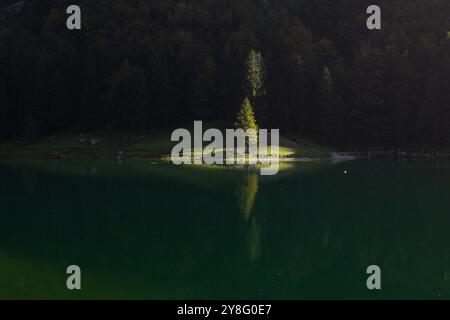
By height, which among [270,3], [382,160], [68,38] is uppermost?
[270,3]

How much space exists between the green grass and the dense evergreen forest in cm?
307

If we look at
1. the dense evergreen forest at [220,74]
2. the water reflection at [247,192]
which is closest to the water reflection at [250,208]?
the water reflection at [247,192]

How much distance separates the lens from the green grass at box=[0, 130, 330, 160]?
276ft

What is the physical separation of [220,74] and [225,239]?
75280mm

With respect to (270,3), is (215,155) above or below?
below

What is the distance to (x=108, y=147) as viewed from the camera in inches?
3526

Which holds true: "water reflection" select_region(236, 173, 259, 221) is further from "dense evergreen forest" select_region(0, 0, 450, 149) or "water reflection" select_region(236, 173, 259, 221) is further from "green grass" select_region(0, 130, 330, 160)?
"dense evergreen forest" select_region(0, 0, 450, 149)

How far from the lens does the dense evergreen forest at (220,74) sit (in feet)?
309

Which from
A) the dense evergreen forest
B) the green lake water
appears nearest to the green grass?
the dense evergreen forest

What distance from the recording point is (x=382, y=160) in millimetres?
81562

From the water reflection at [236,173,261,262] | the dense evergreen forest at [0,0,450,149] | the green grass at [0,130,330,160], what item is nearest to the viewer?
the water reflection at [236,173,261,262]

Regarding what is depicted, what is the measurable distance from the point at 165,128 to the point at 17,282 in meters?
80.0

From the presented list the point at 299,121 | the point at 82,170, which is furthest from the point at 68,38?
the point at 82,170

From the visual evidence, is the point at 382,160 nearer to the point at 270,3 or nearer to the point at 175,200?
the point at 175,200
